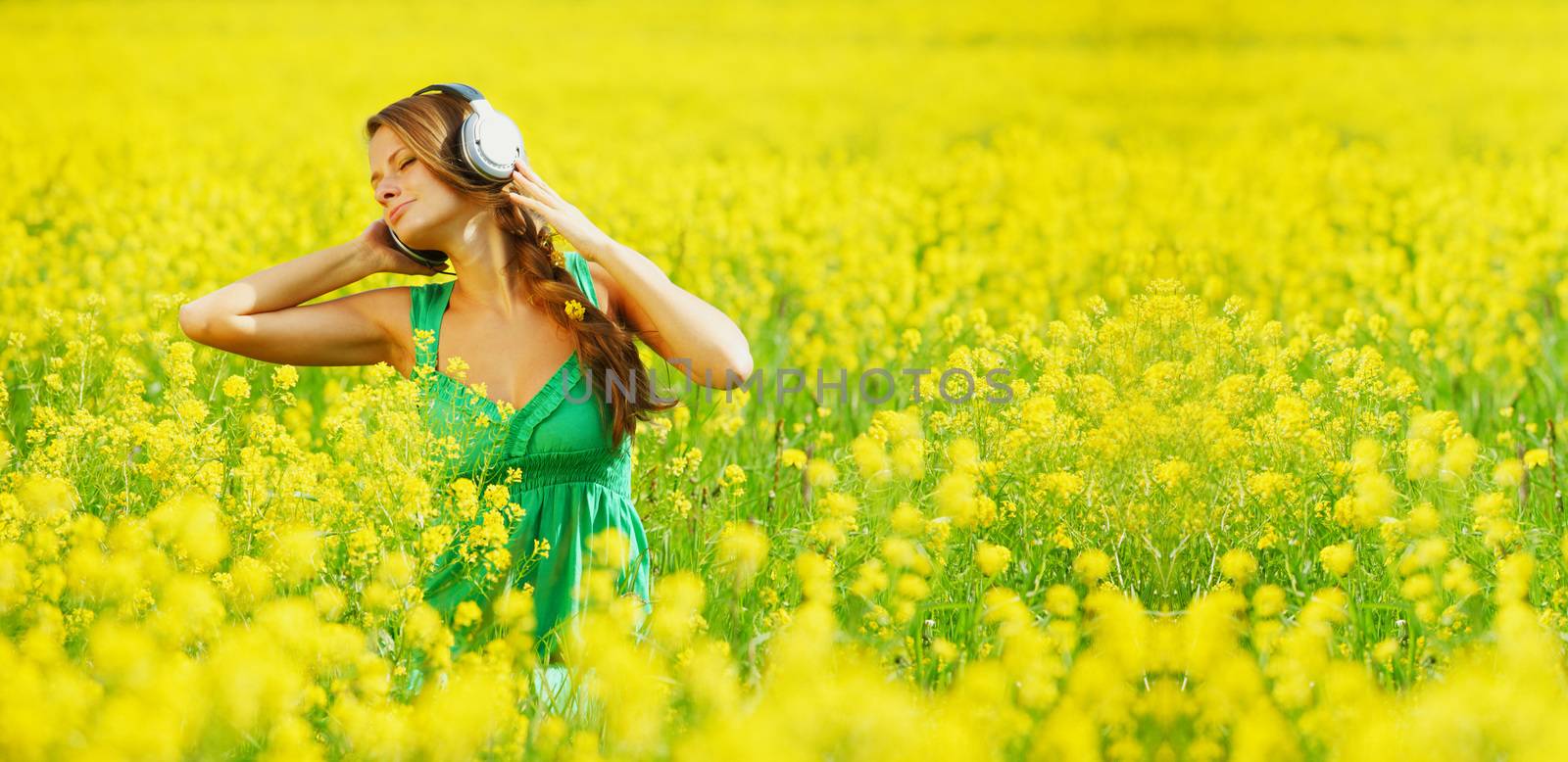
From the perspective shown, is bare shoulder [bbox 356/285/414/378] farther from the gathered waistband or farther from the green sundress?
the gathered waistband

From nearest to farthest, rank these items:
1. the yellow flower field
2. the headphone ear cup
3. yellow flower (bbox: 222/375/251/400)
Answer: the yellow flower field, the headphone ear cup, yellow flower (bbox: 222/375/251/400)

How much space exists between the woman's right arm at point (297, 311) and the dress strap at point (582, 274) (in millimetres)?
358

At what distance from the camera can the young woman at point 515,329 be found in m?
2.75

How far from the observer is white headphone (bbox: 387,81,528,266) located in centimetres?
270

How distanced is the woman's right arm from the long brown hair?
27 centimetres

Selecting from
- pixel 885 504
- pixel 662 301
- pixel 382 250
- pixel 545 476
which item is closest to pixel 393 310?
pixel 382 250

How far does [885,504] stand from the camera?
3047 mm

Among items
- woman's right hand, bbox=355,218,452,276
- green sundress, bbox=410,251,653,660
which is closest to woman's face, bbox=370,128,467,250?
woman's right hand, bbox=355,218,452,276

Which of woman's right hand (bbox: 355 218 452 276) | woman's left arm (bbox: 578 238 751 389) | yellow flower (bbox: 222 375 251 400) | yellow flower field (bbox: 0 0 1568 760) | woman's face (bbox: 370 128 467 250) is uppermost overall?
woman's face (bbox: 370 128 467 250)

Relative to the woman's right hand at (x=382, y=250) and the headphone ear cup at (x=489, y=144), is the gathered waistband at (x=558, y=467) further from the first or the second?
the headphone ear cup at (x=489, y=144)

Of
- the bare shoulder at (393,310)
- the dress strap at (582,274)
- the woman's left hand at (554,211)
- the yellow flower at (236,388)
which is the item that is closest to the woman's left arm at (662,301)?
the woman's left hand at (554,211)

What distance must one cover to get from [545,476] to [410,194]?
0.60 m

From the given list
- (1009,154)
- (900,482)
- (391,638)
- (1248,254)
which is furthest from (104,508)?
(1009,154)

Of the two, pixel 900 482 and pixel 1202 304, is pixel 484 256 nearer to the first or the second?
pixel 900 482
